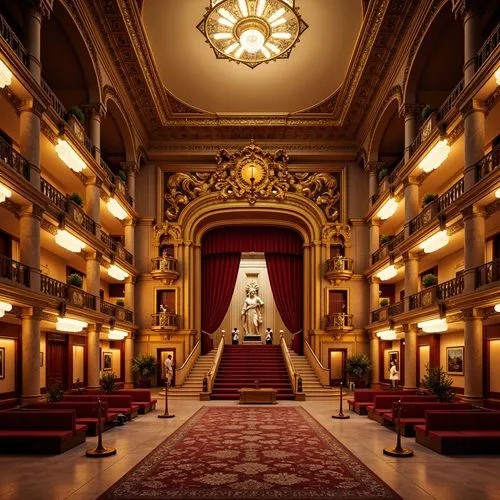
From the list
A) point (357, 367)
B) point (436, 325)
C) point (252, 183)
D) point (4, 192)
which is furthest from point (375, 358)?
Answer: point (4, 192)

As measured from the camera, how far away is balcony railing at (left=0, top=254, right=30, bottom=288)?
39.3 feet

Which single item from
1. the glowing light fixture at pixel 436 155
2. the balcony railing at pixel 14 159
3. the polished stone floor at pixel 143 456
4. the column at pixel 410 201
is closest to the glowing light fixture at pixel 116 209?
the balcony railing at pixel 14 159

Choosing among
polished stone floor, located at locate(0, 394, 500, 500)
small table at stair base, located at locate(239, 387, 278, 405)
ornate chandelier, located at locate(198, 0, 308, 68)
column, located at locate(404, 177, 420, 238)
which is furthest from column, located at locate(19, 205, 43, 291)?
column, located at locate(404, 177, 420, 238)

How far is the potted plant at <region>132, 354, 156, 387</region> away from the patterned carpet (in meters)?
9.94

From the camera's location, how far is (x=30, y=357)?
1295 cm

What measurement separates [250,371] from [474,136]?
1327 centimetres

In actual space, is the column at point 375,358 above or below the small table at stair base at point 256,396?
above

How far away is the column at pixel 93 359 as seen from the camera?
59.6 feet

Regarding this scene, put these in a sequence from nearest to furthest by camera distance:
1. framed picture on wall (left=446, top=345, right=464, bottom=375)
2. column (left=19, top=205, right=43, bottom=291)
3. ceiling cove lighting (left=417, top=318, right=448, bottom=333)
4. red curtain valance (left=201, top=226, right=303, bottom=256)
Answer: column (left=19, top=205, right=43, bottom=291), ceiling cove lighting (left=417, top=318, right=448, bottom=333), framed picture on wall (left=446, top=345, right=464, bottom=375), red curtain valance (left=201, top=226, right=303, bottom=256)

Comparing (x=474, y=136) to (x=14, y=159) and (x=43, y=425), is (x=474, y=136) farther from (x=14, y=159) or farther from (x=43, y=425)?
(x=43, y=425)

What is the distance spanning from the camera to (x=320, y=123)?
78.5 ft

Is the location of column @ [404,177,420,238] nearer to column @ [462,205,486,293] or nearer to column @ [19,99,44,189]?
column @ [462,205,486,293]

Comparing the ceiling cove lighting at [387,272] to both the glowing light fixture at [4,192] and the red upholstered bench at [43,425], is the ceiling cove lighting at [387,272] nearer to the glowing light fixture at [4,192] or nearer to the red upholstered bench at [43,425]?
the red upholstered bench at [43,425]

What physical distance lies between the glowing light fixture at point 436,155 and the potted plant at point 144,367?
1299cm
